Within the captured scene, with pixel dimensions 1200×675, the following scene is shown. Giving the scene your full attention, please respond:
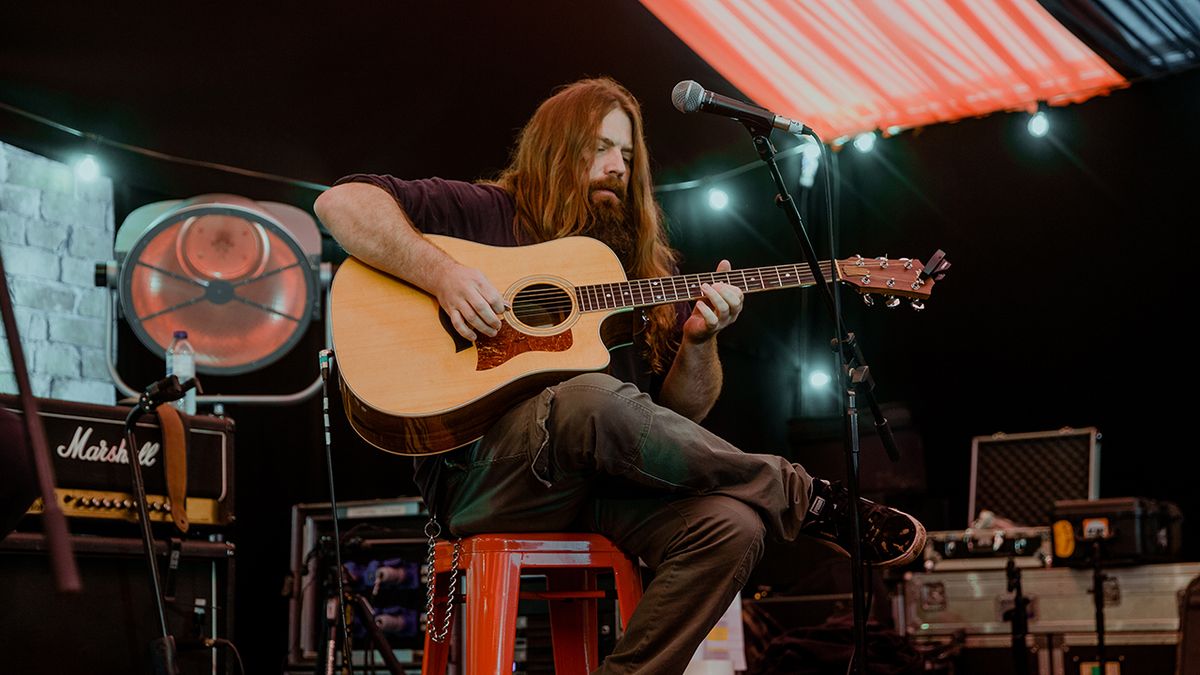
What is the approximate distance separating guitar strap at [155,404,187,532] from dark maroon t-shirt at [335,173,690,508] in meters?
1.06

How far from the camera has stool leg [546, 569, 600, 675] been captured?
2738 millimetres

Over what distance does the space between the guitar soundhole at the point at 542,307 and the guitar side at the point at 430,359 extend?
1.5 inches

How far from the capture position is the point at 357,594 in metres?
4.04

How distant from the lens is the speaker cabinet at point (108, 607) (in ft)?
9.94

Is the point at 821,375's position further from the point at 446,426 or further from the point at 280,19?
the point at 446,426

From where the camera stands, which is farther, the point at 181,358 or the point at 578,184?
the point at 181,358

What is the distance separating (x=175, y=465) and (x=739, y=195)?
15.1ft

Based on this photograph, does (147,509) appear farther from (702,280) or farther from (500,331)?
(702,280)

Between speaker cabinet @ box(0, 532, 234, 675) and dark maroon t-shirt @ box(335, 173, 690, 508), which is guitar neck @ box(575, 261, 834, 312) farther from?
speaker cabinet @ box(0, 532, 234, 675)

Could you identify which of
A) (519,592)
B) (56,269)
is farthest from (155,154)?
(519,592)

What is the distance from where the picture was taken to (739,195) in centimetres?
732

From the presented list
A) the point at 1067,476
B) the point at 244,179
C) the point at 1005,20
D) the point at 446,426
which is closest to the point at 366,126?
the point at 244,179

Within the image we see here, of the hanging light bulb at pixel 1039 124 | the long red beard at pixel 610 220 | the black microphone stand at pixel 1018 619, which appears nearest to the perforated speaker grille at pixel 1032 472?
the black microphone stand at pixel 1018 619

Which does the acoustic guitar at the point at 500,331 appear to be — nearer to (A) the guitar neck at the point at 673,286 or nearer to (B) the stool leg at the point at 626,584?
(A) the guitar neck at the point at 673,286
